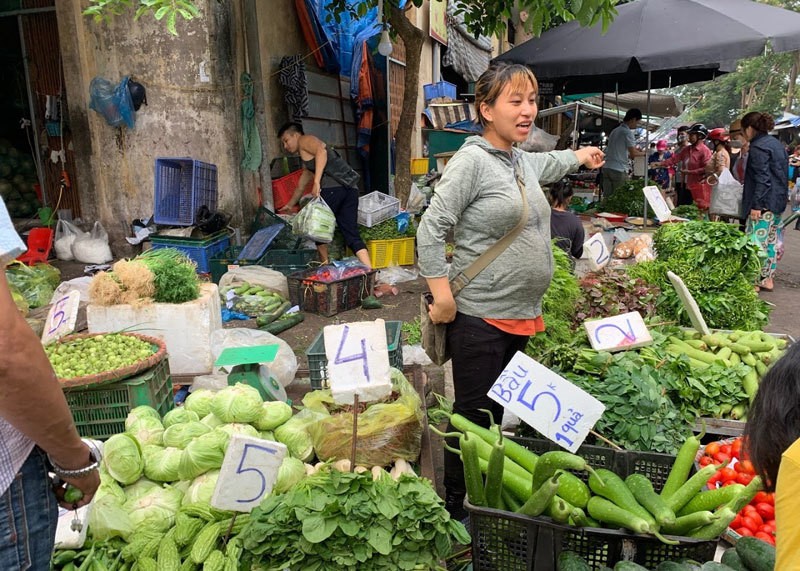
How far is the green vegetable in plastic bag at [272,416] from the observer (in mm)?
2994

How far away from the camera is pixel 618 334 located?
3375mm

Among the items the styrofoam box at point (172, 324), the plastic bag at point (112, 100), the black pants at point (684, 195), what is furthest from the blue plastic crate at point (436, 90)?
the styrofoam box at point (172, 324)

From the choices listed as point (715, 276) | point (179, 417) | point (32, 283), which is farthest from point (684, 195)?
point (179, 417)

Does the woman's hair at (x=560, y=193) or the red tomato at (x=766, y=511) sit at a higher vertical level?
the woman's hair at (x=560, y=193)

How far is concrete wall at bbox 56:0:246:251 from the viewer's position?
7297 mm

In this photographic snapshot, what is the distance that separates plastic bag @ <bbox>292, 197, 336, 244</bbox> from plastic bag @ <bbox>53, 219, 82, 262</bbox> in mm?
2792

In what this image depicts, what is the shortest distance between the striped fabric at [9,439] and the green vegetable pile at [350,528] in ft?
2.69

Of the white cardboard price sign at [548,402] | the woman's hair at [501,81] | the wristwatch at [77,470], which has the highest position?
the woman's hair at [501,81]

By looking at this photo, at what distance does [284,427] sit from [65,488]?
1402mm

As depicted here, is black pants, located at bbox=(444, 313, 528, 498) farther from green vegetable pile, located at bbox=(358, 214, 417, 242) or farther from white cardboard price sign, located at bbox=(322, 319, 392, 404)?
green vegetable pile, located at bbox=(358, 214, 417, 242)

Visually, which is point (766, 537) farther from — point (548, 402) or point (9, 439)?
point (9, 439)

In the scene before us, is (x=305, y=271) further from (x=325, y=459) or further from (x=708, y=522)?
(x=708, y=522)

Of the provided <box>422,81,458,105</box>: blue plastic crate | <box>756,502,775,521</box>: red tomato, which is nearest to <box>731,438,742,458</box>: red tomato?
<box>756,502,775,521</box>: red tomato

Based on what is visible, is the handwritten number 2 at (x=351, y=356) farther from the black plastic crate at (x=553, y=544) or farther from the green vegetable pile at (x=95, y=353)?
the green vegetable pile at (x=95, y=353)
